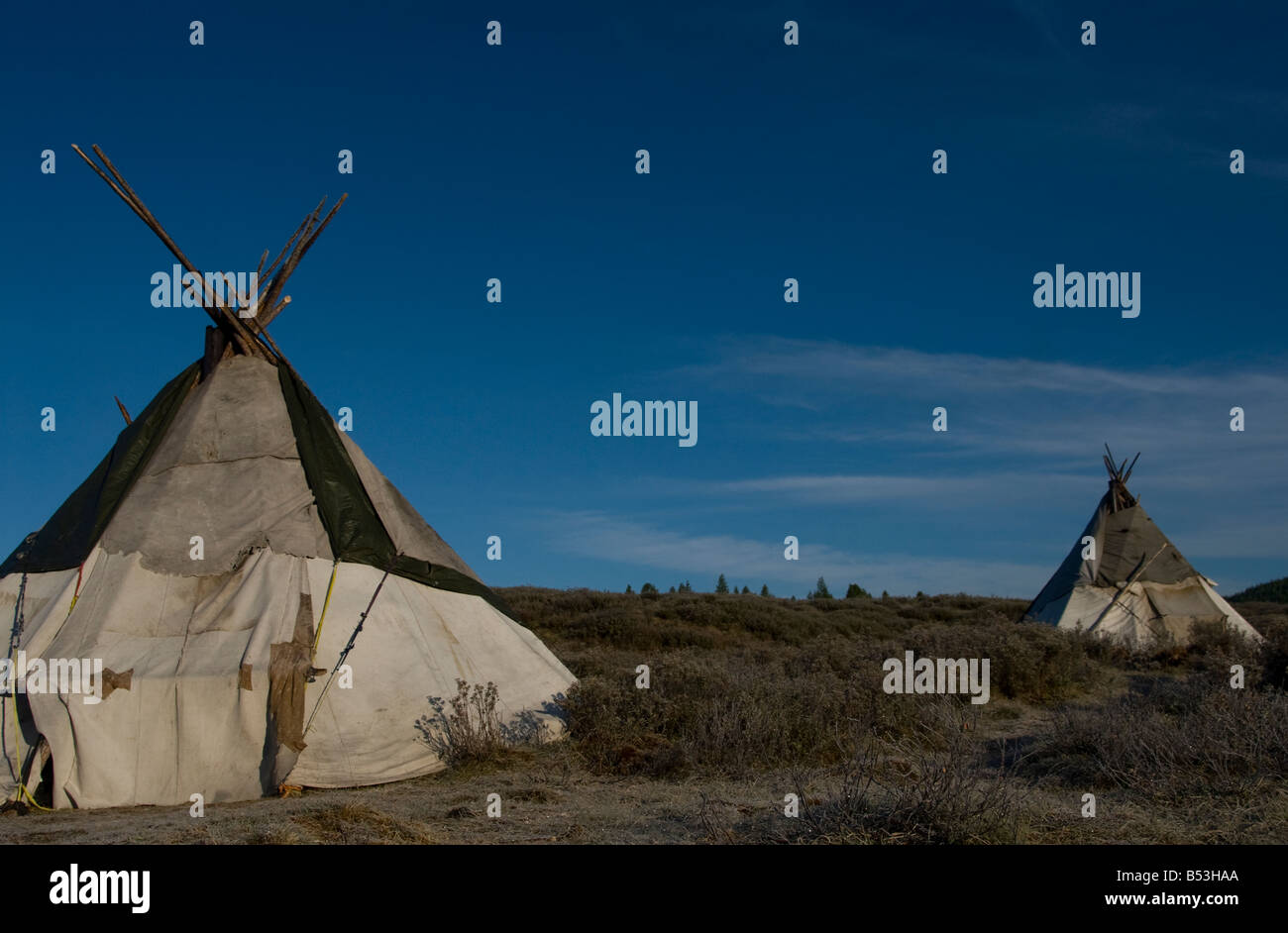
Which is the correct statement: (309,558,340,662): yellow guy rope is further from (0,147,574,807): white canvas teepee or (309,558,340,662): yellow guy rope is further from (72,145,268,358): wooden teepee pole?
(72,145,268,358): wooden teepee pole

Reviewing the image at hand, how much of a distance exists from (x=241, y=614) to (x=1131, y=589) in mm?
17362

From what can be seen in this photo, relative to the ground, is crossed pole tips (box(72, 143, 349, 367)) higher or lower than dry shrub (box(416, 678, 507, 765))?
higher

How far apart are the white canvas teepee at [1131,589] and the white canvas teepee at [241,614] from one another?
13.2 meters

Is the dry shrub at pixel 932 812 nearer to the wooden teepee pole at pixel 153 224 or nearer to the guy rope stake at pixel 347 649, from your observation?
the guy rope stake at pixel 347 649

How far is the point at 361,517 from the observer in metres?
9.78

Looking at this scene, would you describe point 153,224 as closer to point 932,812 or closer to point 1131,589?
point 932,812

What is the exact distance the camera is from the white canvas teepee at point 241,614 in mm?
7762

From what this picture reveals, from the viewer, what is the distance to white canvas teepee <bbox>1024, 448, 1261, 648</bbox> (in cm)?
1923

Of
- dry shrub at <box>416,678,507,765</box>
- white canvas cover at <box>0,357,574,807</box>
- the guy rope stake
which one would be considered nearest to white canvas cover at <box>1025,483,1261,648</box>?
white canvas cover at <box>0,357,574,807</box>

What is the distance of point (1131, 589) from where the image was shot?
64.8 feet

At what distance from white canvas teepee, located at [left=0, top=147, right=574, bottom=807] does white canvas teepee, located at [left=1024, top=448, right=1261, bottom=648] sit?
13.2 m

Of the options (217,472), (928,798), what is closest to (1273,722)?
(928,798)
